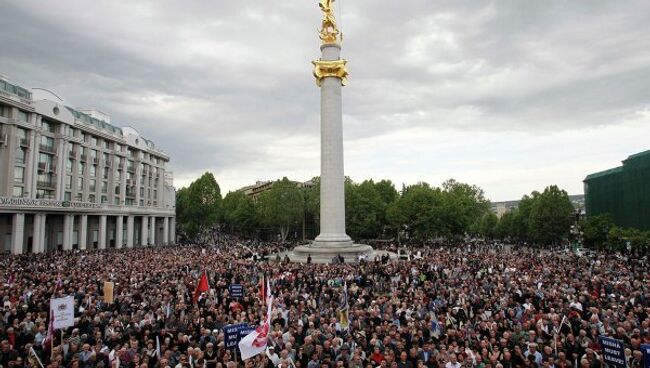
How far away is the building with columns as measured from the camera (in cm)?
4922

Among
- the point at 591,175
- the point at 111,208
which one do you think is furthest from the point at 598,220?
the point at 111,208

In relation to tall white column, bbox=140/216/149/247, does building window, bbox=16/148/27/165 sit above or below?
above

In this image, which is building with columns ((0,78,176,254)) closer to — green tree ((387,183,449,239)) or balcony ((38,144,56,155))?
A: balcony ((38,144,56,155))

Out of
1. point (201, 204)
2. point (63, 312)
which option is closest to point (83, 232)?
point (201, 204)

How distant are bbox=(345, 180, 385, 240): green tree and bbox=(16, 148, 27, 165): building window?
4935cm

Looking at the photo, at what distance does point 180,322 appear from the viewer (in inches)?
558

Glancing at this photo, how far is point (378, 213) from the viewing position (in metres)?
82.6

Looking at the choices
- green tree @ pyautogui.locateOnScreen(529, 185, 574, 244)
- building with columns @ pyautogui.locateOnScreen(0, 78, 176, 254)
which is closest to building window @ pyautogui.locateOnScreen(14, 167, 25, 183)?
building with columns @ pyautogui.locateOnScreen(0, 78, 176, 254)

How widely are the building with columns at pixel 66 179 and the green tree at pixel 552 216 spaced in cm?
6727

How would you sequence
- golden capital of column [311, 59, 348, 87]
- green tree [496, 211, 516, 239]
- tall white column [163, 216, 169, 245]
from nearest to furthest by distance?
golden capital of column [311, 59, 348, 87] < tall white column [163, 216, 169, 245] < green tree [496, 211, 516, 239]

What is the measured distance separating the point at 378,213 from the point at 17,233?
185ft

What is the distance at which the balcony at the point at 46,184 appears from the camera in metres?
55.8

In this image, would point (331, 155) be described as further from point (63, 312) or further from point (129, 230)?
point (129, 230)

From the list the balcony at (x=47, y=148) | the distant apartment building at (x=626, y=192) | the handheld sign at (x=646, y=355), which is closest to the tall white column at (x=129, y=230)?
the balcony at (x=47, y=148)
